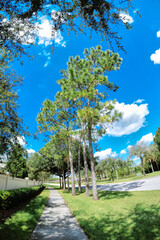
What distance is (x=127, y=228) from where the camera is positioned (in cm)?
423

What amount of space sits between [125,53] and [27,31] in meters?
2.71

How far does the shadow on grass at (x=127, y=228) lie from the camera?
12.1 feet

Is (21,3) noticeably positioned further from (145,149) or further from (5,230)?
(145,149)

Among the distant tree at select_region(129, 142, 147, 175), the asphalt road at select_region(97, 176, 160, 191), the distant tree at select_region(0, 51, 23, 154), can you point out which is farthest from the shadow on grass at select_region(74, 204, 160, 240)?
the distant tree at select_region(129, 142, 147, 175)

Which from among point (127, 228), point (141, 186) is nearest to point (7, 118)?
point (127, 228)

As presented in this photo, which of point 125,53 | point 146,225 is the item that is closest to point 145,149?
point 146,225

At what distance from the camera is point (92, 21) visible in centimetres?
338

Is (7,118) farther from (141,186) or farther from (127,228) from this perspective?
(141,186)

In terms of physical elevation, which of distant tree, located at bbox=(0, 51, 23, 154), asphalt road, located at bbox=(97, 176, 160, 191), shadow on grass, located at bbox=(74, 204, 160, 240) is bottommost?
asphalt road, located at bbox=(97, 176, 160, 191)

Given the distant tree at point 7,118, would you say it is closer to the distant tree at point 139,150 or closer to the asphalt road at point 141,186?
the asphalt road at point 141,186

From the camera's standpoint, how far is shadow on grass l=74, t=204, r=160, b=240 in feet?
12.1

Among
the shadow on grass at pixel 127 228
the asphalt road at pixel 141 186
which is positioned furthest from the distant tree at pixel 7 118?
the asphalt road at pixel 141 186

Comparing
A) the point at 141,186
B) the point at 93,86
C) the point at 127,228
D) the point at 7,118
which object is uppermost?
the point at 93,86

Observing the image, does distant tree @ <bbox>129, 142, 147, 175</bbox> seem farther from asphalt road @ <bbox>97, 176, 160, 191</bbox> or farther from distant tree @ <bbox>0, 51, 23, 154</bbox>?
distant tree @ <bbox>0, 51, 23, 154</bbox>
